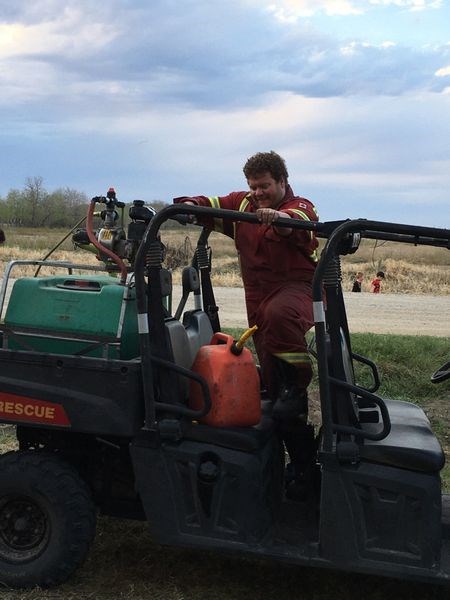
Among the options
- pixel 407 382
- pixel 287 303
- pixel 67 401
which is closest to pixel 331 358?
pixel 287 303

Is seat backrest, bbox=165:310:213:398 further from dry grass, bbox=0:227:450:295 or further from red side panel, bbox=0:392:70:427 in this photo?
dry grass, bbox=0:227:450:295

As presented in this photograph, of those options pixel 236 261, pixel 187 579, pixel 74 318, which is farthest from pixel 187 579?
pixel 236 261

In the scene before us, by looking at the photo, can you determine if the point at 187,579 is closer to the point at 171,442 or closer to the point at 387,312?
the point at 171,442

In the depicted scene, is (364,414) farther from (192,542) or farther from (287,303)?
(192,542)

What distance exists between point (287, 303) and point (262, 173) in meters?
0.64

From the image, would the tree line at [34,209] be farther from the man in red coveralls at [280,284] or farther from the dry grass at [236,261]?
the man in red coveralls at [280,284]

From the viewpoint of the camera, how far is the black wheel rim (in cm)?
373

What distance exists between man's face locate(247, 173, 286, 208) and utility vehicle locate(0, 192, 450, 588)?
0.49 meters

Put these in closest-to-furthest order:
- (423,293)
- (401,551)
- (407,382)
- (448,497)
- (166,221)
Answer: (401,551)
(166,221)
(448,497)
(407,382)
(423,293)

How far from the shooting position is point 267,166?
3916mm

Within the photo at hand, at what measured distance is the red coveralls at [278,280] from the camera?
375cm

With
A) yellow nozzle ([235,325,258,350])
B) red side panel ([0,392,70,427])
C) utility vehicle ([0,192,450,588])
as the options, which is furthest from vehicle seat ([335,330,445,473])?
red side panel ([0,392,70,427])

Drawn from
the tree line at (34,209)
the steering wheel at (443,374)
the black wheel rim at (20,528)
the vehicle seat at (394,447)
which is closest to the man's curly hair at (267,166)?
the vehicle seat at (394,447)

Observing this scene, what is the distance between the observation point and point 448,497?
13.6 feet
